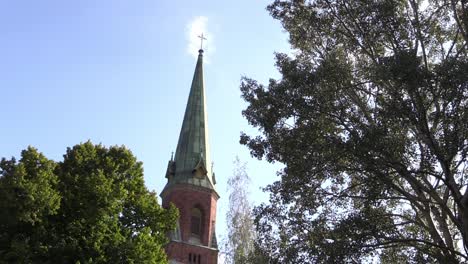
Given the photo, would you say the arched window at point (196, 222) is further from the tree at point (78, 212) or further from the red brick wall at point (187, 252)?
the tree at point (78, 212)

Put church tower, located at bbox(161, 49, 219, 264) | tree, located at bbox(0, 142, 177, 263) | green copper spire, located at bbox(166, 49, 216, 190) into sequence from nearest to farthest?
tree, located at bbox(0, 142, 177, 263) < church tower, located at bbox(161, 49, 219, 264) < green copper spire, located at bbox(166, 49, 216, 190)

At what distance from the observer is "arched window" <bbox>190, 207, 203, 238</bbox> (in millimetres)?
40844

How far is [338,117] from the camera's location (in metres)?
16.2

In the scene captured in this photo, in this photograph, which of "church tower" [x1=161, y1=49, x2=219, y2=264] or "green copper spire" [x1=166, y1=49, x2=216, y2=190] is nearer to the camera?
"church tower" [x1=161, y1=49, x2=219, y2=264]

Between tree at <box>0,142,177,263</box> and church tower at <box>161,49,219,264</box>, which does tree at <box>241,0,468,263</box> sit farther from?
church tower at <box>161,49,219,264</box>

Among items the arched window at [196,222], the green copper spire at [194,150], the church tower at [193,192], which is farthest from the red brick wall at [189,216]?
the green copper spire at [194,150]

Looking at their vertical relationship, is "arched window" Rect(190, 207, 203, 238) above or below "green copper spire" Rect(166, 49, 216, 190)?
below

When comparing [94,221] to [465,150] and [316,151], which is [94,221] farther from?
[465,150]

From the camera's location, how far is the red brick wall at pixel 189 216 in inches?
1535

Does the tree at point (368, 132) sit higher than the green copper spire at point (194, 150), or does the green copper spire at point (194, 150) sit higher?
the green copper spire at point (194, 150)

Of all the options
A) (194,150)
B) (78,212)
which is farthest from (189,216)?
(78,212)

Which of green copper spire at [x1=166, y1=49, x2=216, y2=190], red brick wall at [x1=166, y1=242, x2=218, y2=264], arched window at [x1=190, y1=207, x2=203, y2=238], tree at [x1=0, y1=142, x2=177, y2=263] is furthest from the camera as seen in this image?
green copper spire at [x1=166, y1=49, x2=216, y2=190]

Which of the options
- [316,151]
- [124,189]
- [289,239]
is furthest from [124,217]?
[316,151]

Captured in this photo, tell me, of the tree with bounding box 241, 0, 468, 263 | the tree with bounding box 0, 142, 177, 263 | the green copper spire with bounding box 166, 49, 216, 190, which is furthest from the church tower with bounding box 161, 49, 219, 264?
the tree with bounding box 241, 0, 468, 263
